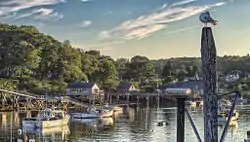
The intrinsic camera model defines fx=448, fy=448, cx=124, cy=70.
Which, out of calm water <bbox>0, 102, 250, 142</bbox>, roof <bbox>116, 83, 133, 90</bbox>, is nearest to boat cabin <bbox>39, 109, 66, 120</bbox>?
calm water <bbox>0, 102, 250, 142</bbox>

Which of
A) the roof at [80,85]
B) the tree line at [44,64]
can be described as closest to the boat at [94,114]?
the tree line at [44,64]

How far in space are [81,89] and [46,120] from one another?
51.5m

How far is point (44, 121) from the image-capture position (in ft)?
165

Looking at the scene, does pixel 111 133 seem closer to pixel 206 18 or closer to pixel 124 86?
pixel 206 18

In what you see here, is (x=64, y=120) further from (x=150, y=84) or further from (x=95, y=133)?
(x=150, y=84)

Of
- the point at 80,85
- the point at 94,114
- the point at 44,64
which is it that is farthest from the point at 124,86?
the point at 94,114

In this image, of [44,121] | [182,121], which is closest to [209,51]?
[182,121]

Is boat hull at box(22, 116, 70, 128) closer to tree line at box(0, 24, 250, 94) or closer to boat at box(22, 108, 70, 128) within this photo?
boat at box(22, 108, 70, 128)

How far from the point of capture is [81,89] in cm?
10250

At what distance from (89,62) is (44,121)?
66.2 m

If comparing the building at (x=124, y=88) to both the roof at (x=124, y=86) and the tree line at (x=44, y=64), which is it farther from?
the tree line at (x=44, y=64)

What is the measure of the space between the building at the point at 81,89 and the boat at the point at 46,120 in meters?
43.4

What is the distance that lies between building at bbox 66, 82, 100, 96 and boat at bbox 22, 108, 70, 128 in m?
43.4

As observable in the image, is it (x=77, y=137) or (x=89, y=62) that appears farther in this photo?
(x=89, y=62)
